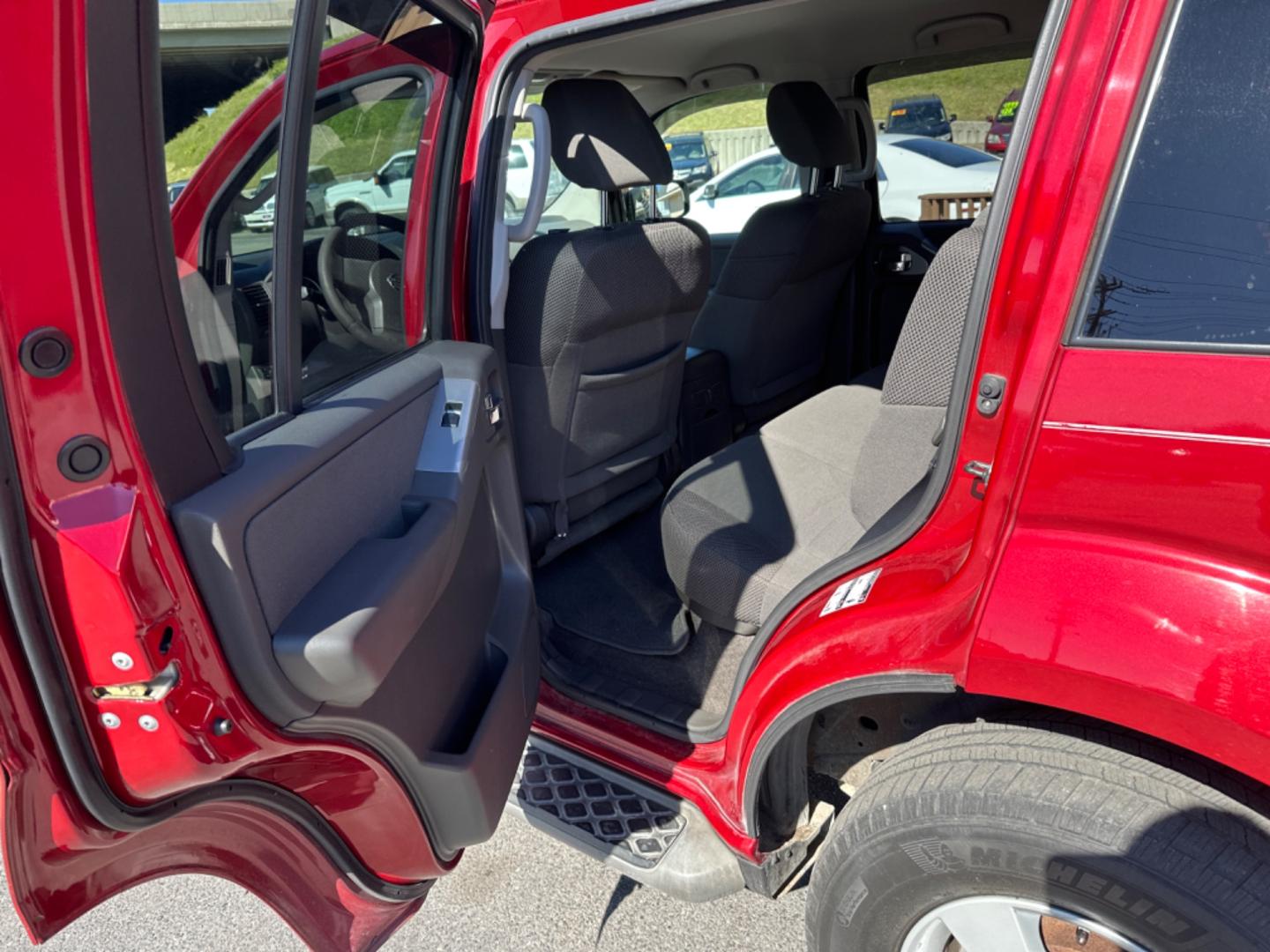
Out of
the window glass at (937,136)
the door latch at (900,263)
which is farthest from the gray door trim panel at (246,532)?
the door latch at (900,263)

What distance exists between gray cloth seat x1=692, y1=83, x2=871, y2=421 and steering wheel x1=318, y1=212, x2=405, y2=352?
140cm

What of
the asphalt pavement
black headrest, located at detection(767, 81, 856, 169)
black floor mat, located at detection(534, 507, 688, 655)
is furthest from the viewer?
black headrest, located at detection(767, 81, 856, 169)

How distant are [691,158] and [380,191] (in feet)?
9.80

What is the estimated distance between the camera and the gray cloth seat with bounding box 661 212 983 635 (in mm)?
1594

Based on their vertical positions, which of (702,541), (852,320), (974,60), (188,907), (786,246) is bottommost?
(188,907)

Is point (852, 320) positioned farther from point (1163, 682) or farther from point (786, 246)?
point (1163, 682)

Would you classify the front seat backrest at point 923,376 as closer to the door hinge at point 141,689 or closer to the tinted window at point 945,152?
the door hinge at point 141,689

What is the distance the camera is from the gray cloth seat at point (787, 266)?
2.84 metres

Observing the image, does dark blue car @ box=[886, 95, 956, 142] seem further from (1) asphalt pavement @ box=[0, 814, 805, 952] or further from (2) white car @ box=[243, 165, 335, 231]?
(1) asphalt pavement @ box=[0, 814, 805, 952]

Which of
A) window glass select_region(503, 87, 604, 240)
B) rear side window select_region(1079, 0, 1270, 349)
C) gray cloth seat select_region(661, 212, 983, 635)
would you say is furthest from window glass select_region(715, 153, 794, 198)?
rear side window select_region(1079, 0, 1270, 349)

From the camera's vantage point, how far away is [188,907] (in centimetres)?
199

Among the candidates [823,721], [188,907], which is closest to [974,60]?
[823,721]

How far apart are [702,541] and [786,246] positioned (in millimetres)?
1267

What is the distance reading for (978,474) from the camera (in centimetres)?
114
